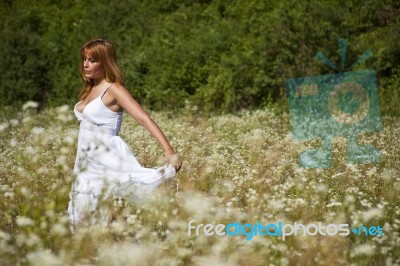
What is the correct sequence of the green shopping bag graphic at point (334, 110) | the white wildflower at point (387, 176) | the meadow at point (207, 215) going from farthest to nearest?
the green shopping bag graphic at point (334, 110)
the white wildflower at point (387, 176)
the meadow at point (207, 215)

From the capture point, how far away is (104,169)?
13.9 feet

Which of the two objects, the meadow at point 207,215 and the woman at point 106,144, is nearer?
the meadow at point 207,215

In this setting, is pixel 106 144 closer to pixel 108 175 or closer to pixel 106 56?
pixel 108 175

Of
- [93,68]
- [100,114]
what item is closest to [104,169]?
[100,114]

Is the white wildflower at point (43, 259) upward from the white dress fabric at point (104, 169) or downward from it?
downward

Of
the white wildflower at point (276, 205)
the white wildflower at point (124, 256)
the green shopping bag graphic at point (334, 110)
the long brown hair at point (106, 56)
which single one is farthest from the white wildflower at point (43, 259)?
the green shopping bag graphic at point (334, 110)

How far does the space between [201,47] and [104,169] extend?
50.2ft

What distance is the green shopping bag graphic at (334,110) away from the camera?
7.53m

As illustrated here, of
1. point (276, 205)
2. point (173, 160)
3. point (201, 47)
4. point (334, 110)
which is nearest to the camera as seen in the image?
point (276, 205)

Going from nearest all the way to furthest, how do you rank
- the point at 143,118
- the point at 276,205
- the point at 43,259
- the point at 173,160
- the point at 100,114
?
the point at 43,259, the point at 276,205, the point at 173,160, the point at 143,118, the point at 100,114

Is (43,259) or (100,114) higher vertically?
(100,114)

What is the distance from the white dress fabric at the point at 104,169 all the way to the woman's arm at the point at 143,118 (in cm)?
8

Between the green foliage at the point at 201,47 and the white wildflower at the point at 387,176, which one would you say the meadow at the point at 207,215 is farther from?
the green foliage at the point at 201,47

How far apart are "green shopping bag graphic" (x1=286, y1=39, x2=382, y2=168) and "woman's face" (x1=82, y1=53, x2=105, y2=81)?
334cm
